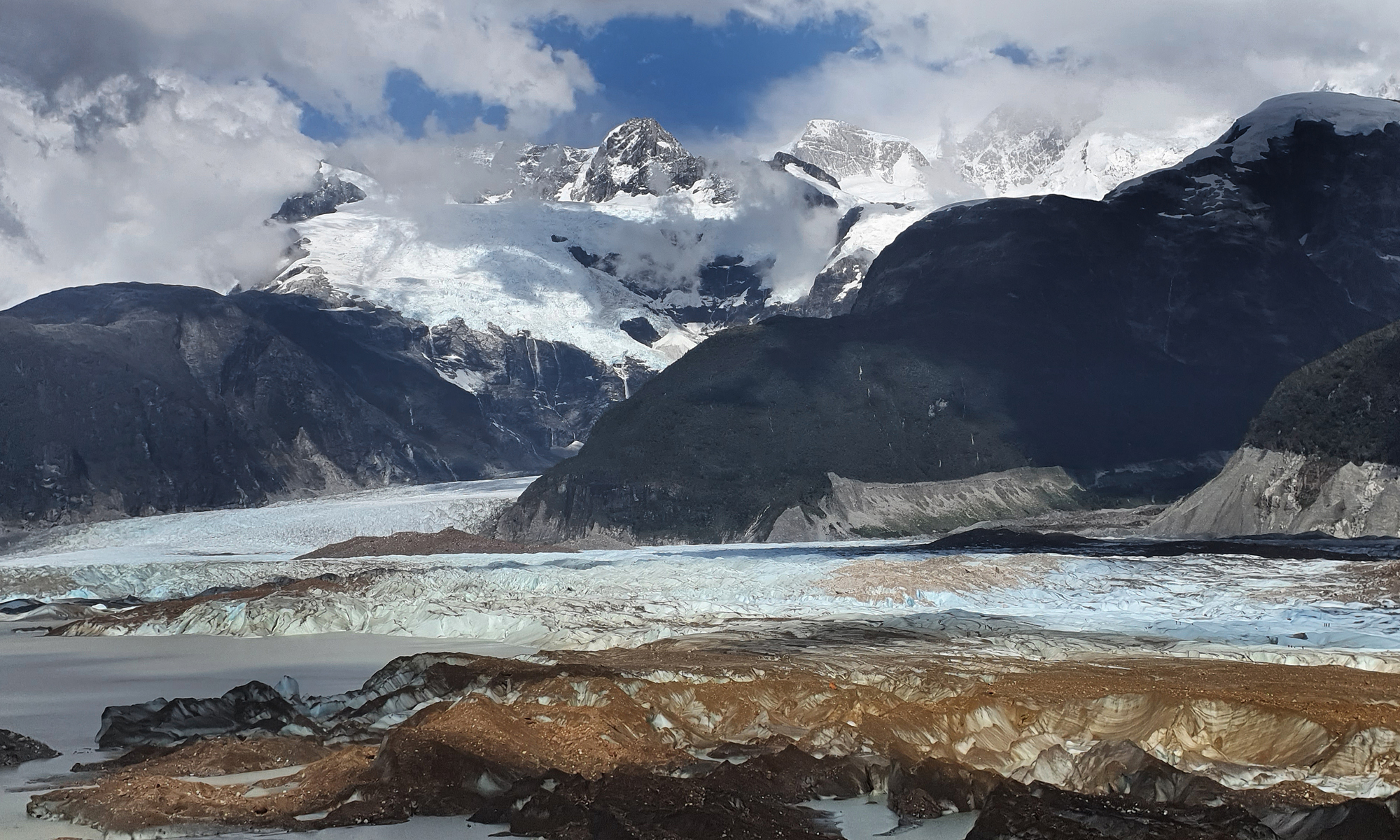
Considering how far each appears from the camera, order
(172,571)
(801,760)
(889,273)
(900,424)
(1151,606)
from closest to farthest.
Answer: (801,760) < (1151,606) < (172,571) < (900,424) < (889,273)

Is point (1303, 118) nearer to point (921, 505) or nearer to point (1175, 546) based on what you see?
point (921, 505)

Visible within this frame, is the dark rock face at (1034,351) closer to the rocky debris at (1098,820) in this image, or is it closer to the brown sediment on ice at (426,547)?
the brown sediment on ice at (426,547)

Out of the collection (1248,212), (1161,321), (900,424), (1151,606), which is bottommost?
(1151,606)

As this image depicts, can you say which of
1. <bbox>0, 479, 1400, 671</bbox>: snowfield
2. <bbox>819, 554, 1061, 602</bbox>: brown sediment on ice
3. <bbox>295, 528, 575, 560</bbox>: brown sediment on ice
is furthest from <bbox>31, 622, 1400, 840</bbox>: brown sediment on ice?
<bbox>295, 528, 575, 560</bbox>: brown sediment on ice

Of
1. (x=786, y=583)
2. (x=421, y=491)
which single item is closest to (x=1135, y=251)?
(x=421, y=491)

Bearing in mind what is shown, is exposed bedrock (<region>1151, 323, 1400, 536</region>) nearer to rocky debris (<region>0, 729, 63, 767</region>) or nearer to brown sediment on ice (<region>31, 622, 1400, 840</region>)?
brown sediment on ice (<region>31, 622, 1400, 840</region>)

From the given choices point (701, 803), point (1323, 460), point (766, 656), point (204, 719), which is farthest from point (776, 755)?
point (1323, 460)

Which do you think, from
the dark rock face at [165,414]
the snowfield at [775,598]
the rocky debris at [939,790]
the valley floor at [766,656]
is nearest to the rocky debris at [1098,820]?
the valley floor at [766,656]

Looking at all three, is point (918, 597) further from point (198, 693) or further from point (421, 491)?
point (421, 491)
